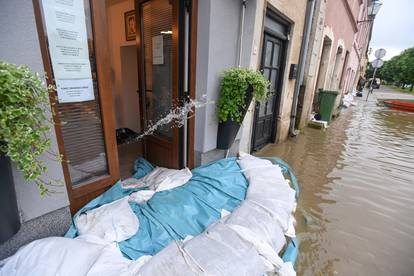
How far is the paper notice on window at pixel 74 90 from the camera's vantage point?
1.49 meters

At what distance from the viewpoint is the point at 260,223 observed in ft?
5.33

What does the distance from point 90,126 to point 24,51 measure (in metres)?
0.65

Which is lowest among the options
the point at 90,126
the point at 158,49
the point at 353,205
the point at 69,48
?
the point at 353,205

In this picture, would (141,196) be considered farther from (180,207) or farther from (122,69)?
(122,69)

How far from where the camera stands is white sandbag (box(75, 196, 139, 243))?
4.91ft

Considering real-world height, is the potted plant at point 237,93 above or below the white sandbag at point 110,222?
above

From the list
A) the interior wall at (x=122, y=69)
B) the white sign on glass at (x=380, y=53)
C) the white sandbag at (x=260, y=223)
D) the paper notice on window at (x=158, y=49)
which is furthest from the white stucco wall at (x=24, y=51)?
the white sign on glass at (x=380, y=53)

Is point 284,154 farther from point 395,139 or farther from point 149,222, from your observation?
point 395,139

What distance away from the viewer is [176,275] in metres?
1.14

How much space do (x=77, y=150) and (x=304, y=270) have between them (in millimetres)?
2082

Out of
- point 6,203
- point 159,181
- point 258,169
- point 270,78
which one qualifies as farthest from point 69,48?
point 270,78

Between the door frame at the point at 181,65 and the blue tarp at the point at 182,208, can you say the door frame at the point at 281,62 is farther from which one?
the blue tarp at the point at 182,208

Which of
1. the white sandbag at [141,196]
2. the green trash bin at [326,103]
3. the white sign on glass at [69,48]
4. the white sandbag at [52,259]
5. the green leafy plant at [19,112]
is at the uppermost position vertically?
the white sign on glass at [69,48]

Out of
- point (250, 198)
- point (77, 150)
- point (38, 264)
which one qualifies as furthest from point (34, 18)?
point (250, 198)
